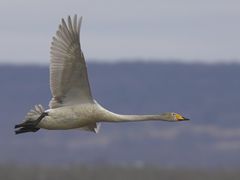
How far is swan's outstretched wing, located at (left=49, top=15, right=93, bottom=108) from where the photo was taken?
61.1 feet

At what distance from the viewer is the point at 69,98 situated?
18844mm

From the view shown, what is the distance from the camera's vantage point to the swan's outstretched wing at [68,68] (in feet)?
61.1

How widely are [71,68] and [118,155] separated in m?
134

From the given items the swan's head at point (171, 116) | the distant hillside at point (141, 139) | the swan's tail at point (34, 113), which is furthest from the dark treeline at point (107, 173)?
the swan's head at point (171, 116)

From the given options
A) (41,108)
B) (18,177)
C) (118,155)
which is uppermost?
(41,108)

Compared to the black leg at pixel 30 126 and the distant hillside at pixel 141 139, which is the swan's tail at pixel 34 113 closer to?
the black leg at pixel 30 126

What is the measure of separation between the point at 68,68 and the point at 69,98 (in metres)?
0.48

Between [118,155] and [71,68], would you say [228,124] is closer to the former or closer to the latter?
[118,155]

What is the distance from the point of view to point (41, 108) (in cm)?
1892

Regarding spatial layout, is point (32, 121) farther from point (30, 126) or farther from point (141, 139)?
point (141, 139)

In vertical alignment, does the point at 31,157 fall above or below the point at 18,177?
below

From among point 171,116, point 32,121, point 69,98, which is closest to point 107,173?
point 171,116

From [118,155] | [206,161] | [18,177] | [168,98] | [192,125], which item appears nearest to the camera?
[18,177]

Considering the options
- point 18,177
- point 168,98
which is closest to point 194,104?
point 168,98
